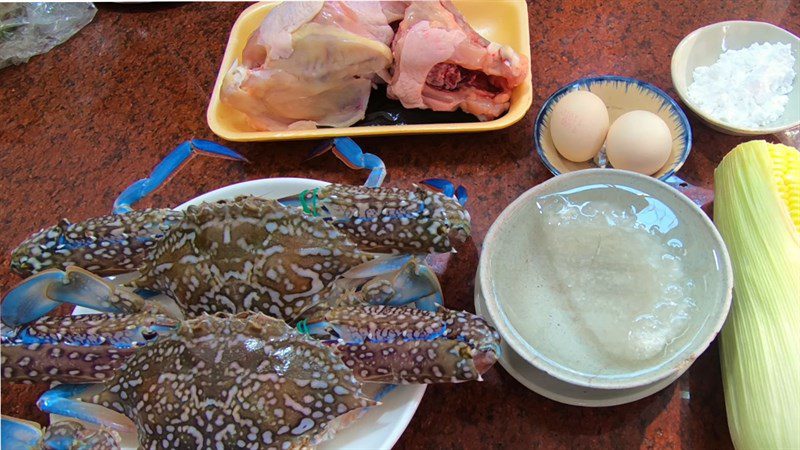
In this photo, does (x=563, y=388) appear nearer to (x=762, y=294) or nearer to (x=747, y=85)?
(x=762, y=294)

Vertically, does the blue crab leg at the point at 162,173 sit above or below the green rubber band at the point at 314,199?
above

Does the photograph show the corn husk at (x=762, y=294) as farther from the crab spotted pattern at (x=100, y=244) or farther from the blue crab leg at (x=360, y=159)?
the crab spotted pattern at (x=100, y=244)

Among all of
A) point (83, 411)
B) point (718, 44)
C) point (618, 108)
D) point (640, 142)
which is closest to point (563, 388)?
point (640, 142)

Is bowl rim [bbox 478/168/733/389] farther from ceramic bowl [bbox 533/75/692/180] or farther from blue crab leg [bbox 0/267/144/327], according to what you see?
blue crab leg [bbox 0/267/144/327]

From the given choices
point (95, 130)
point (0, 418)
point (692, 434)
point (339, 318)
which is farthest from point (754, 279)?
point (95, 130)

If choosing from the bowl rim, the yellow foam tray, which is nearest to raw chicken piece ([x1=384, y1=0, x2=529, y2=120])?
the yellow foam tray

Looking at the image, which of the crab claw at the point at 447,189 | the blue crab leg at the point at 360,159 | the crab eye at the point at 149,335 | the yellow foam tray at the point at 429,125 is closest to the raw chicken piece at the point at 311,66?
the yellow foam tray at the point at 429,125

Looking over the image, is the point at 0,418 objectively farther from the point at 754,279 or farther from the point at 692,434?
the point at 754,279
